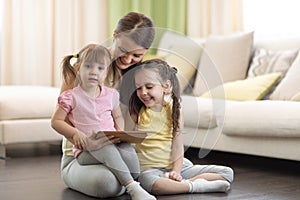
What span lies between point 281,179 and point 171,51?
3.13ft

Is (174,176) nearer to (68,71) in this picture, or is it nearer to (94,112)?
(94,112)

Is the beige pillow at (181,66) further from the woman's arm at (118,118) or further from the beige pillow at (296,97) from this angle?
the beige pillow at (296,97)

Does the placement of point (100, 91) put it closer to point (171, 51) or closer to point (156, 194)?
point (171, 51)

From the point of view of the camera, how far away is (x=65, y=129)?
7.42ft

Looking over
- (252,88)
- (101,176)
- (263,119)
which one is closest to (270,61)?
(252,88)

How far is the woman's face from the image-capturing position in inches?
82.5

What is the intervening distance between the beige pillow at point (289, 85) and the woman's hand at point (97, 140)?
1.55 meters

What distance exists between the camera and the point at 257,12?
4.75 m

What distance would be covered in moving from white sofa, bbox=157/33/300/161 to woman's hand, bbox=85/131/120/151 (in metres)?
0.31

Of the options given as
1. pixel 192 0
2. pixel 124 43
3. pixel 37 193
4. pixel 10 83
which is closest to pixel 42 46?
pixel 10 83

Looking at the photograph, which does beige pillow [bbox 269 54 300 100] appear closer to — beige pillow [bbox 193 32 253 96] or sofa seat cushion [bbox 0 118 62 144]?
beige pillow [bbox 193 32 253 96]

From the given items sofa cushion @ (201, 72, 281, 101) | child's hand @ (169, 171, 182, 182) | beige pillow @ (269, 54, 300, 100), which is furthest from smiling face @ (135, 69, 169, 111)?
beige pillow @ (269, 54, 300, 100)

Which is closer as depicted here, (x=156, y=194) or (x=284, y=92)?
(x=156, y=194)

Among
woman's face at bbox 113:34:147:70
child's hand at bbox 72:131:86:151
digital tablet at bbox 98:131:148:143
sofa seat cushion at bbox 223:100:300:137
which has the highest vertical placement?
woman's face at bbox 113:34:147:70
